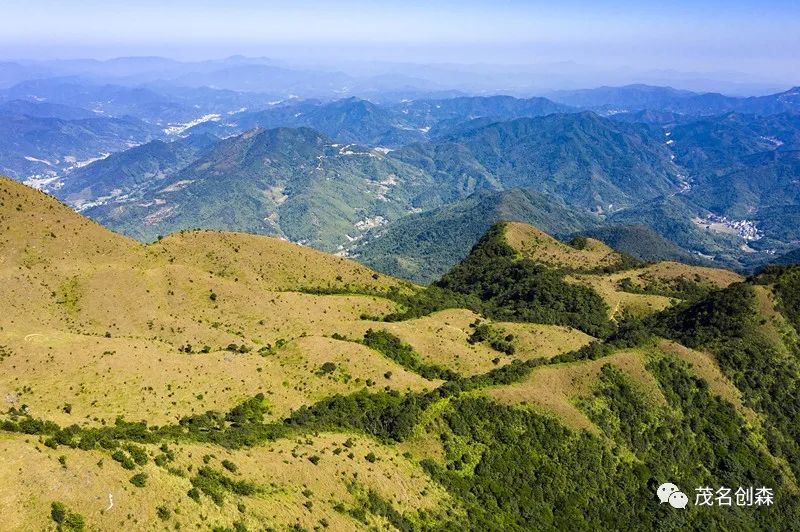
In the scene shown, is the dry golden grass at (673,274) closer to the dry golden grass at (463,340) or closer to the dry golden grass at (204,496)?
the dry golden grass at (463,340)

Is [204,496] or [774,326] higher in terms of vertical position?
[204,496]

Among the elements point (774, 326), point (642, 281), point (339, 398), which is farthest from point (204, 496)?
point (642, 281)

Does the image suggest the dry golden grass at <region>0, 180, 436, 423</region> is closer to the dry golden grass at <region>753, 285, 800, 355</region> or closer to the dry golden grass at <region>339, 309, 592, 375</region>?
the dry golden grass at <region>339, 309, 592, 375</region>

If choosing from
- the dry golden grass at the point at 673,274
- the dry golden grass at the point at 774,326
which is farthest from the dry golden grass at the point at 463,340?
the dry golden grass at the point at 673,274

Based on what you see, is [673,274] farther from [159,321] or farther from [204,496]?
[204,496]

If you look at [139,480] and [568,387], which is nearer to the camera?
[139,480]

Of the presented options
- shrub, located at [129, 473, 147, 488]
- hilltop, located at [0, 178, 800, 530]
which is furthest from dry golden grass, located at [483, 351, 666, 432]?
shrub, located at [129, 473, 147, 488]

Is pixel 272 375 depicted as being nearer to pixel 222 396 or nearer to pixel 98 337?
pixel 222 396
